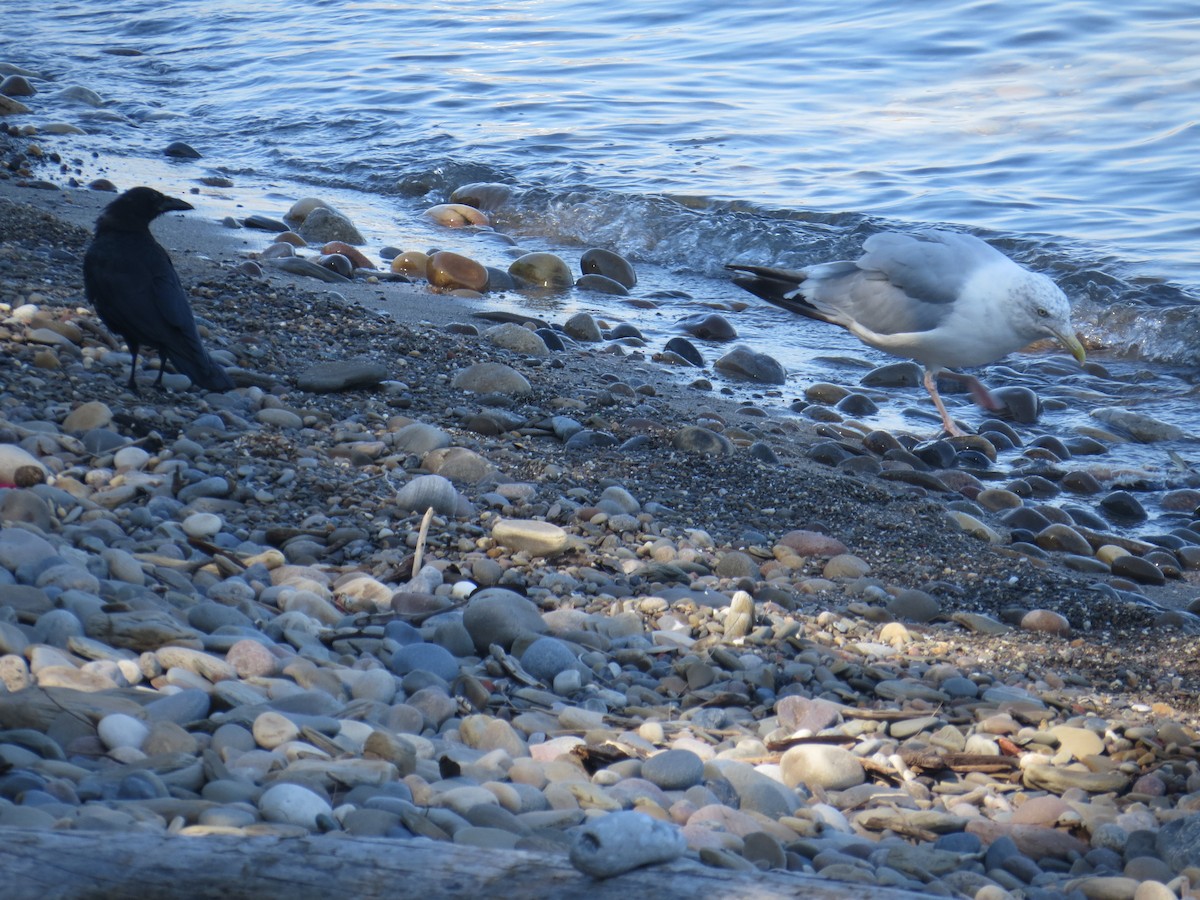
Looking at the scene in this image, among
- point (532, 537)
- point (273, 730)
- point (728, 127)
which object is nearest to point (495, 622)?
point (532, 537)

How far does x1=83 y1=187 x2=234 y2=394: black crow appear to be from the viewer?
4473 millimetres

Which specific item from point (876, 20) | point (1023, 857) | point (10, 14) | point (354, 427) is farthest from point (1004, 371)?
point (10, 14)

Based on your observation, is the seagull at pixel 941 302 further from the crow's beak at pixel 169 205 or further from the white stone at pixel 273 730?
the white stone at pixel 273 730

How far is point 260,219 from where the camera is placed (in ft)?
27.6

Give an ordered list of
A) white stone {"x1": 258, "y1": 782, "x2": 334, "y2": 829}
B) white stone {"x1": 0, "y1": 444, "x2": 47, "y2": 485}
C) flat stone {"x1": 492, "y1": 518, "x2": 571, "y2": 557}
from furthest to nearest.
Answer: flat stone {"x1": 492, "y1": 518, "x2": 571, "y2": 557} < white stone {"x1": 0, "y1": 444, "x2": 47, "y2": 485} < white stone {"x1": 258, "y1": 782, "x2": 334, "y2": 829}

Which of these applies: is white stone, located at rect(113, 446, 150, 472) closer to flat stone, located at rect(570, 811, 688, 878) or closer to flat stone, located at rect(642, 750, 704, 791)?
flat stone, located at rect(642, 750, 704, 791)

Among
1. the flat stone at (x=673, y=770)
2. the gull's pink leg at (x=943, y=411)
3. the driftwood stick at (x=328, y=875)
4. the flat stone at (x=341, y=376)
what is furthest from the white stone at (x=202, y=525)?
the gull's pink leg at (x=943, y=411)

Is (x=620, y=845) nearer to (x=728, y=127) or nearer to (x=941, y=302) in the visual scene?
(x=941, y=302)

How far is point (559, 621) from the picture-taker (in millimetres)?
3219

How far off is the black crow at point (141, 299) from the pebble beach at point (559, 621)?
14 cm

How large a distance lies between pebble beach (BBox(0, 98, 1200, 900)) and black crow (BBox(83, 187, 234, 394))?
0.14m

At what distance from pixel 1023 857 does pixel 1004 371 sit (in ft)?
18.2

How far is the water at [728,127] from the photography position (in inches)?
339

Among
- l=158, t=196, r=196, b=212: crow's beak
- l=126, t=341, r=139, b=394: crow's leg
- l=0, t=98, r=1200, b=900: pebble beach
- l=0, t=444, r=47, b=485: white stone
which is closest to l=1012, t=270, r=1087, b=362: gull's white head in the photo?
l=0, t=98, r=1200, b=900: pebble beach
